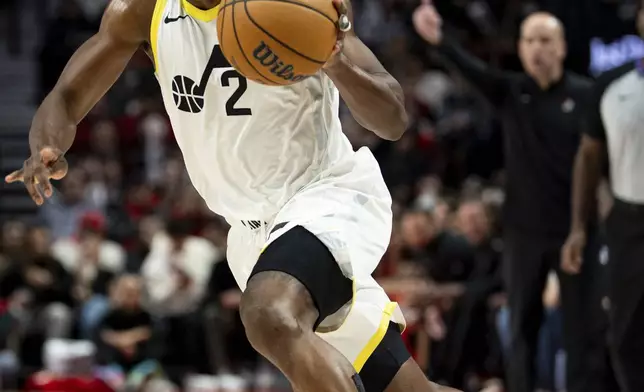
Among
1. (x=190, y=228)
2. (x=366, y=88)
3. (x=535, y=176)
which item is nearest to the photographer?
(x=366, y=88)

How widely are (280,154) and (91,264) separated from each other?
26.0ft

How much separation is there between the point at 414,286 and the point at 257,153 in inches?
212

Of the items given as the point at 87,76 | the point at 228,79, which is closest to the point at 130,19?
the point at 87,76

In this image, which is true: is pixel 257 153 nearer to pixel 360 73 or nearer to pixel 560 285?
pixel 360 73

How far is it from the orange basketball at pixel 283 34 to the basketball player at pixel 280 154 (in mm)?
156

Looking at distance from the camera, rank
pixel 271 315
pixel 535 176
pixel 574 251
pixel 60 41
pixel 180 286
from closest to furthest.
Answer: pixel 271 315 → pixel 574 251 → pixel 535 176 → pixel 180 286 → pixel 60 41

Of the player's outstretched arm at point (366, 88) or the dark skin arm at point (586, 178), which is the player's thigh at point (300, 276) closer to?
the player's outstretched arm at point (366, 88)

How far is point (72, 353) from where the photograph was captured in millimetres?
9297

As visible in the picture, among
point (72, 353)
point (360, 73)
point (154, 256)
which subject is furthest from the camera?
point (154, 256)

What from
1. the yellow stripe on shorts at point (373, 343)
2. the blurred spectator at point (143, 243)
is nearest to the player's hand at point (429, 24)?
the yellow stripe on shorts at point (373, 343)

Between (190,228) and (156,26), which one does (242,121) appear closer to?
(156,26)

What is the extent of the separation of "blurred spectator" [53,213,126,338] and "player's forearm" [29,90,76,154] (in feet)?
20.0

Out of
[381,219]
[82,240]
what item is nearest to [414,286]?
[82,240]

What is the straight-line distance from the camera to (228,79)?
13.7 feet
